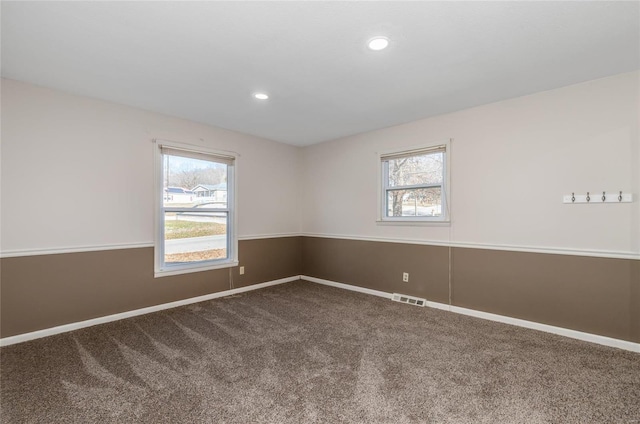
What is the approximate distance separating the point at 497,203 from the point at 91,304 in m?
4.57

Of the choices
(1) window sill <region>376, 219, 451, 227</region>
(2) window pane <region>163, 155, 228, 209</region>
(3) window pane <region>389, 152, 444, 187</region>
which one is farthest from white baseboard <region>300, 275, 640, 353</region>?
(2) window pane <region>163, 155, 228, 209</region>

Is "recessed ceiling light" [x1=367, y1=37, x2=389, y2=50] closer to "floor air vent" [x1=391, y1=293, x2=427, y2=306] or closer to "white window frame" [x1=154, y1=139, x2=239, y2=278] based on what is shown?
"white window frame" [x1=154, y1=139, x2=239, y2=278]

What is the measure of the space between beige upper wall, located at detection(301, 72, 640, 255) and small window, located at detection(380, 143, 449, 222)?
0.14m

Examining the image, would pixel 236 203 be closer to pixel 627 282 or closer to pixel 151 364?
pixel 151 364

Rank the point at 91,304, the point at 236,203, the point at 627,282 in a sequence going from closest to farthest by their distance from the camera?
the point at 627,282
the point at 91,304
the point at 236,203

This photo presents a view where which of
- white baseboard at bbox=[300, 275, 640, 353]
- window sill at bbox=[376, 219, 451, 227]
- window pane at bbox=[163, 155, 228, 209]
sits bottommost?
white baseboard at bbox=[300, 275, 640, 353]

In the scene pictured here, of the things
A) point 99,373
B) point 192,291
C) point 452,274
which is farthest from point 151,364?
point 452,274

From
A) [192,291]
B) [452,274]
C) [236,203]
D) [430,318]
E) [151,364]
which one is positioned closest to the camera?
[151,364]

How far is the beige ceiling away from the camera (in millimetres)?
1832

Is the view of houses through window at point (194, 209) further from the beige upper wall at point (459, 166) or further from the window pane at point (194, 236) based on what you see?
the beige upper wall at point (459, 166)

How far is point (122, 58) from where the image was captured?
7.79 ft

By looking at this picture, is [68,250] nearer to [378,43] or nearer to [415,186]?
[378,43]

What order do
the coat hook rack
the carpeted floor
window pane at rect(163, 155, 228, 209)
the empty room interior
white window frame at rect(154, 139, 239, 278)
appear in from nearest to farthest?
the carpeted floor, the empty room interior, the coat hook rack, white window frame at rect(154, 139, 239, 278), window pane at rect(163, 155, 228, 209)

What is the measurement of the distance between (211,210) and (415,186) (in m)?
2.87
